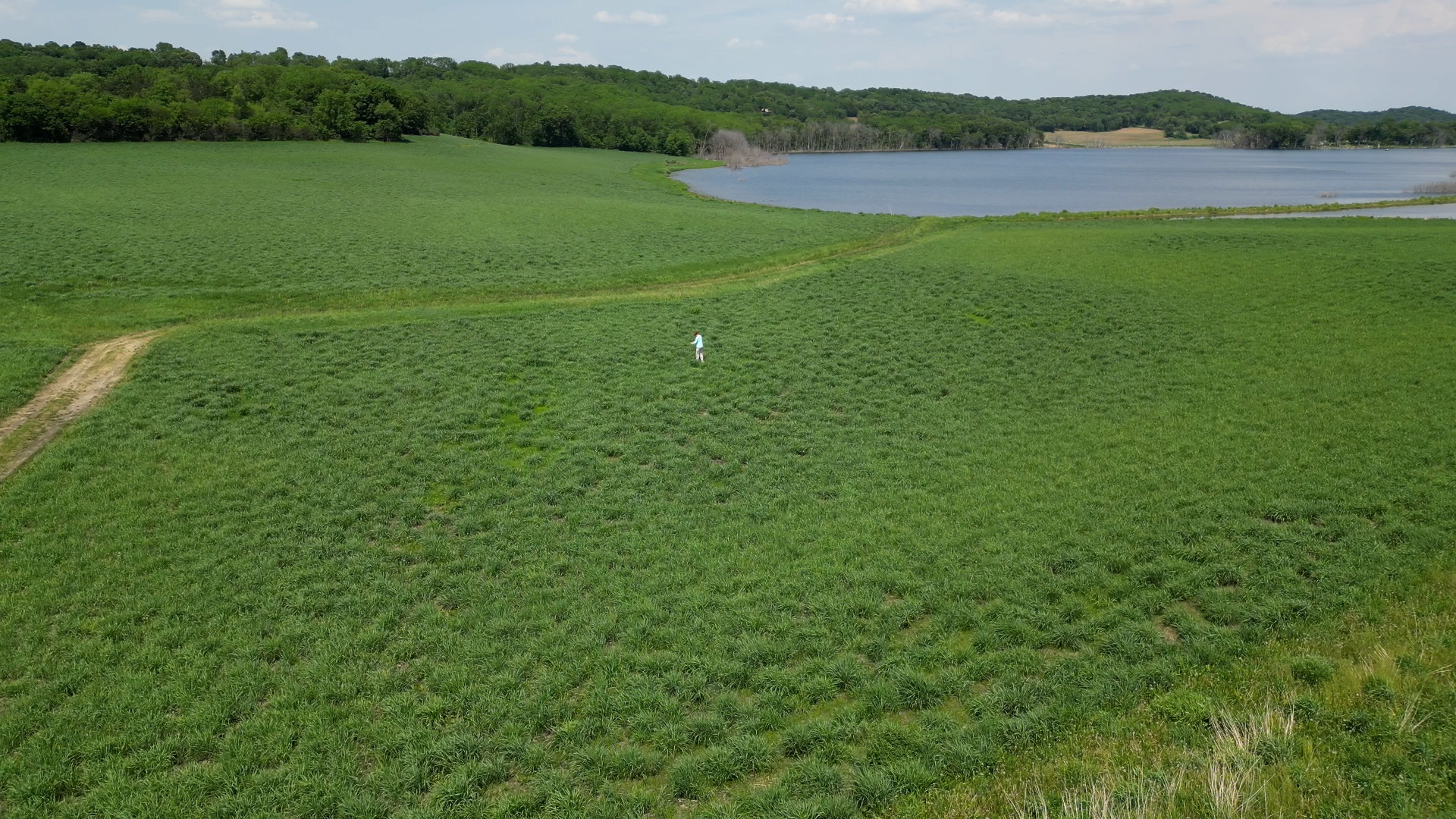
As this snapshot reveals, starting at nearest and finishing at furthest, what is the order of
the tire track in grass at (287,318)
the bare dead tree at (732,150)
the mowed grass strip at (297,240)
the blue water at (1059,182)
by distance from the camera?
the tire track in grass at (287,318) < the mowed grass strip at (297,240) < the blue water at (1059,182) < the bare dead tree at (732,150)

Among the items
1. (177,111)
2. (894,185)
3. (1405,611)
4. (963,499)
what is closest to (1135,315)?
(963,499)

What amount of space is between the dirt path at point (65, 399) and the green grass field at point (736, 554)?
77 cm

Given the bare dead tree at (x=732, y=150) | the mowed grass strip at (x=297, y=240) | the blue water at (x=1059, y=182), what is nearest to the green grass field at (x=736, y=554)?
A: the mowed grass strip at (x=297, y=240)

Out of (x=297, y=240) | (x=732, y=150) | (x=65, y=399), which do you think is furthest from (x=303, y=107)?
(x=65, y=399)

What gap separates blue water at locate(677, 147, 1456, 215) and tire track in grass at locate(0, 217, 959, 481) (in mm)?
29347

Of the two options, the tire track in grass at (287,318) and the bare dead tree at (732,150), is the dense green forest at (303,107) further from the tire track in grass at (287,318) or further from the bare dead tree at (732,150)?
the tire track in grass at (287,318)

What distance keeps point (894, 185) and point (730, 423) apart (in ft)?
287

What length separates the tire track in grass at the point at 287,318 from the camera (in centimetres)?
1831

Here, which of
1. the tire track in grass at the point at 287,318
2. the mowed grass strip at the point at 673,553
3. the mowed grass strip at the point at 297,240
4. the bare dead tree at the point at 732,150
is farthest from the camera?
the bare dead tree at the point at 732,150

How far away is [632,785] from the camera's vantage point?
9203 mm

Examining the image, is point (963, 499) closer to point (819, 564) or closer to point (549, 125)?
point (819, 564)

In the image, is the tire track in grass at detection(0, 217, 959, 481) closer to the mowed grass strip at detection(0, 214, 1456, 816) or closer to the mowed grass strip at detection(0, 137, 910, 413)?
the mowed grass strip at detection(0, 137, 910, 413)

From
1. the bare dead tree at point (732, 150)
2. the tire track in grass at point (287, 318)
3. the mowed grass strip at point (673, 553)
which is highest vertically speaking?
the bare dead tree at point (732, 150)

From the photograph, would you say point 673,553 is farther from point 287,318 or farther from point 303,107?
point 303,107
